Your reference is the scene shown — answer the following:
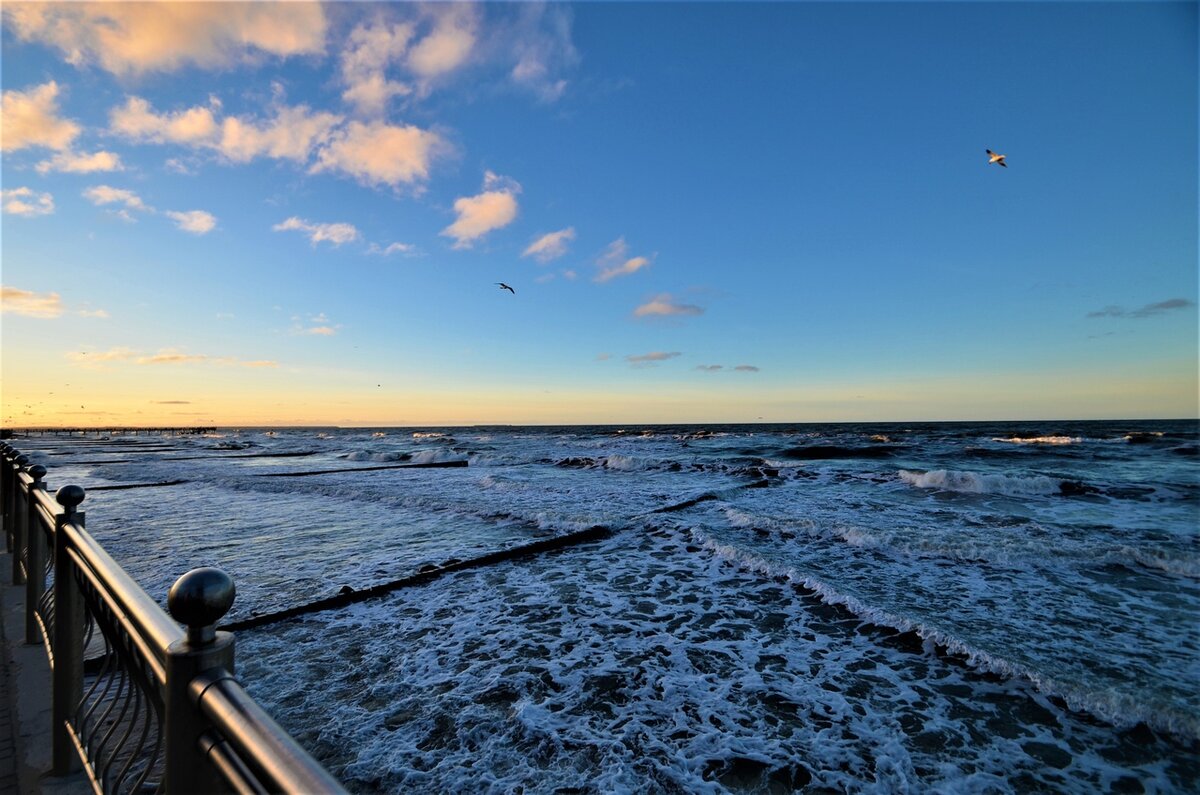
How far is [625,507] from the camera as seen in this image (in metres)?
15.4

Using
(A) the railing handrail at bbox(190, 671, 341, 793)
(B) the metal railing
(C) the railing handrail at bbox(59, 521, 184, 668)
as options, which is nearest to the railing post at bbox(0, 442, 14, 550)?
(B) the metal railing

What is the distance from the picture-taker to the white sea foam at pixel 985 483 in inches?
758

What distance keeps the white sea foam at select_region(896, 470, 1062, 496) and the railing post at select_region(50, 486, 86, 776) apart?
22762 millimetres

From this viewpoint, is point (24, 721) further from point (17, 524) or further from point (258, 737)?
point (258, 737)

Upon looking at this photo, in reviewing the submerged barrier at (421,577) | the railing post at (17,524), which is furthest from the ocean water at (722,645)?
the railing post at (17,524)

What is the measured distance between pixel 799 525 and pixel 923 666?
22.1ft

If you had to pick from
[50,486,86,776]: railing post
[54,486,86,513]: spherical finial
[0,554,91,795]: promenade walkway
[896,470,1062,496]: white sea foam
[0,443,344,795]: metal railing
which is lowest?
[896,470,1062,496]: white sea foam

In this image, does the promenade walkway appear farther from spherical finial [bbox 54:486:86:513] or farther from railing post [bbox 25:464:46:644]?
spherical finial [bbox 54:486:86:513]

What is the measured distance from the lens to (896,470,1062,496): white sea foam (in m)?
19.2

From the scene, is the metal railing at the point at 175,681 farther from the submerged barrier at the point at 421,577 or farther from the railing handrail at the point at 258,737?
the submerged barrier at the point at 421,577

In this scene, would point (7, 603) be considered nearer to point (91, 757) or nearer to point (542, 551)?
point (91, 757)

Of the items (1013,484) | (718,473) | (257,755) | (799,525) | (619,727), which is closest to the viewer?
(257,755)

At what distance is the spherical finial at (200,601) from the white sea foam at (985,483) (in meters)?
22.8

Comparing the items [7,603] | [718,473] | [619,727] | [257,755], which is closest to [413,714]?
[619,727]
